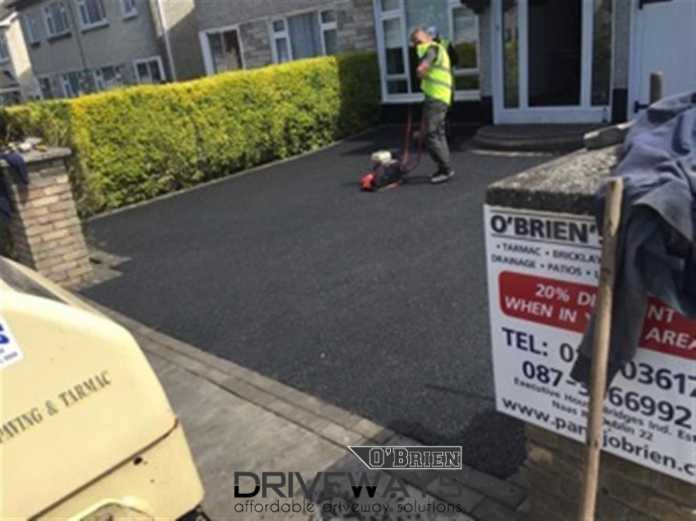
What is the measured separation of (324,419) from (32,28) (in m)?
30.9

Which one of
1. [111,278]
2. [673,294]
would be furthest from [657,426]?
[111,278]

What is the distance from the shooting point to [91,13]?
2436 centimetres

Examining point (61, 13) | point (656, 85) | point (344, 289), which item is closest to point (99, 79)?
point (61, 13)

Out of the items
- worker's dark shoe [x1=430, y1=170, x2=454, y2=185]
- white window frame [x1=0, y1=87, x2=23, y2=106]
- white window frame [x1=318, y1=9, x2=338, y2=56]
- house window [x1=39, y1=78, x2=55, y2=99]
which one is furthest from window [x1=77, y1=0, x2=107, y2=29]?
worker's dark shoe [x1=430, y1=170, x2=454, y2=185]

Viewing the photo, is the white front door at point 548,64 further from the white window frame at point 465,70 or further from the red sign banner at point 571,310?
the red sign banner at point 571,310

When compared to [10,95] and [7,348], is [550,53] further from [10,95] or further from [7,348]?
[10,95]

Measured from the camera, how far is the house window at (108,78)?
947 inches

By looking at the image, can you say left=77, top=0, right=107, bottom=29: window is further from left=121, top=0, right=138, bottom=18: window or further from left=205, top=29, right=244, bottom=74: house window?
left=205, top=29, right=244, bottom=74: house window

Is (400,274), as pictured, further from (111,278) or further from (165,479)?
(165,479)

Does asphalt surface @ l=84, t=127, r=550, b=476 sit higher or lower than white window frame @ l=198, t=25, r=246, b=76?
lower

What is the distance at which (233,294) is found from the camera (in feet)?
18.5

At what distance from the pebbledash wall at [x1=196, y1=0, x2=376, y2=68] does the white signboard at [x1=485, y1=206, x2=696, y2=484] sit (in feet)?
41.4

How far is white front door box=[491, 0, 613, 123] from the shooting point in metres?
9.83

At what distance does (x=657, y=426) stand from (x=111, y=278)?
5.82m
